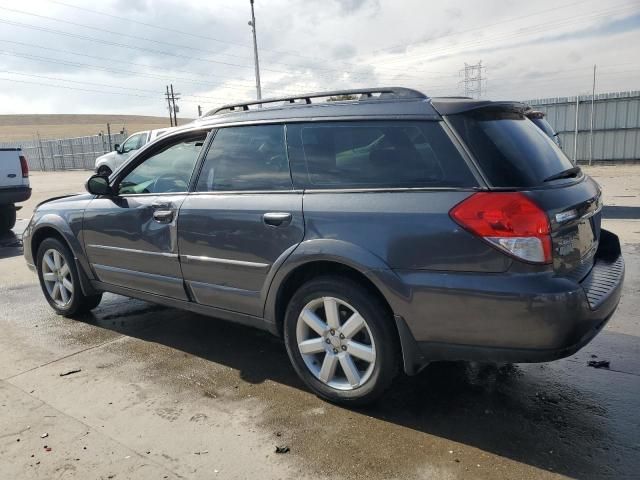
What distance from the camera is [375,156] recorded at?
3.00 metres

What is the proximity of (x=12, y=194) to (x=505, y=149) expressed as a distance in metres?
9.54

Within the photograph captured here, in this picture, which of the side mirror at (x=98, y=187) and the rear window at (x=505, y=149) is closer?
the rear window at (x=505, y=149)

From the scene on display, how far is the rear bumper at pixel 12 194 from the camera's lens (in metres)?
9.62

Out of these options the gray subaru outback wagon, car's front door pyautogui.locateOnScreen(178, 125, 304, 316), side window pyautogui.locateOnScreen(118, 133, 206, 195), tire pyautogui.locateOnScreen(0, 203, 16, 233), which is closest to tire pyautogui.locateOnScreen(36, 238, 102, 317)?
side window pyautogui.locateOnScreen(118, 133, 206, 195)

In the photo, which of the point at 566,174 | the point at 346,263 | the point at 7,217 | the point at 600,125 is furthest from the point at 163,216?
the point at 600,125

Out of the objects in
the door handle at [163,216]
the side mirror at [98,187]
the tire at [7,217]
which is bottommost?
the tire at [7,217]

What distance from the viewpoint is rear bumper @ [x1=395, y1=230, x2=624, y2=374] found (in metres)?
2.50

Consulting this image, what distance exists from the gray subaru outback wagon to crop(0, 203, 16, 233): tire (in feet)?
25.5

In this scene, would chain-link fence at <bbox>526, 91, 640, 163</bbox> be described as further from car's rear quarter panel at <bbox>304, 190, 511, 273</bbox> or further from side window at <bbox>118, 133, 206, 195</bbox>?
car's rear quarter panel at <bbox>304, 190, 511, 273</bbox>

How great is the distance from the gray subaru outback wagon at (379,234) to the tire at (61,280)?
3.82 ft

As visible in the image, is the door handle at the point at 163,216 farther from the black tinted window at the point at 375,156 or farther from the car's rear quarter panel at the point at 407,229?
the car's rear quarter panel at the point at 407,229

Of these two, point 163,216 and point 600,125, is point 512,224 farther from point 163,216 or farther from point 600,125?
point 600,125

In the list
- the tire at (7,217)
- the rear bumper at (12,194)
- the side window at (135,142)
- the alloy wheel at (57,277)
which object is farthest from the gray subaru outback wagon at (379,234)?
the side window at (135,142)

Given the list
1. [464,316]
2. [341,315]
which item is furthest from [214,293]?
[464,316]
